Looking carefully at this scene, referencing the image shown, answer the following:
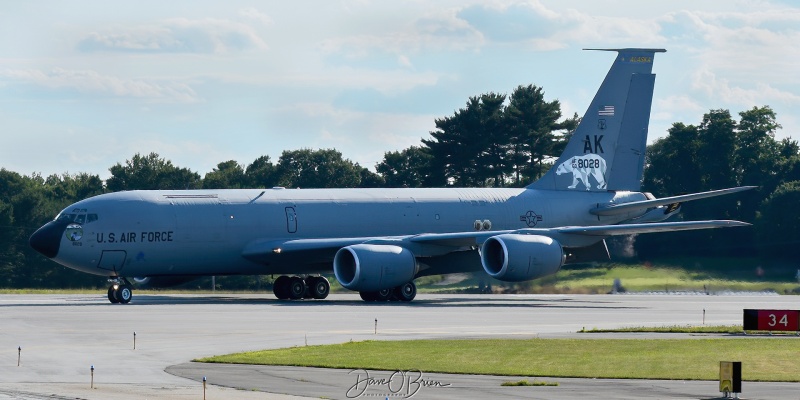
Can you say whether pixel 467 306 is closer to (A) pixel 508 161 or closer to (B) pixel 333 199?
(B) pixel 333 199

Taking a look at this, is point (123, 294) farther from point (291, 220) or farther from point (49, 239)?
point (291, 220)

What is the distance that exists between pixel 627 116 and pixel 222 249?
21194 millimetres

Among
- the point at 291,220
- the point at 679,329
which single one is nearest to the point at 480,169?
the point at 291,220

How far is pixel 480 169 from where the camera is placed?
10881cm

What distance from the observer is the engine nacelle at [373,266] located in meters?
50.3

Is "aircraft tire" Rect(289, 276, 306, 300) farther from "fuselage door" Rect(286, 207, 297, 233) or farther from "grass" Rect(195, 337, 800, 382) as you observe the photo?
"grass" Rect(195, 337, 800, 382)

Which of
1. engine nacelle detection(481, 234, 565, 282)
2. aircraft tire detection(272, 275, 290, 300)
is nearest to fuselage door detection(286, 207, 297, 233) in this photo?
aircraft tire detection(272, 275, 290, 300)

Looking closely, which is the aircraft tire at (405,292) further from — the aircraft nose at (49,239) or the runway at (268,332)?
the aircraft nose at (49,239)

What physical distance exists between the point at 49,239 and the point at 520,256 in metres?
17.6

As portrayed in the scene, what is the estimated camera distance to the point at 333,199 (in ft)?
184

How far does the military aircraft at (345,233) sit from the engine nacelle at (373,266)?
5 centimetres

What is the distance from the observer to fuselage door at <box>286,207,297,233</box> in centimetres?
5393

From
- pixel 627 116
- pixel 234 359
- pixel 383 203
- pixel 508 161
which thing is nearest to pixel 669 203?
pixel 627 116

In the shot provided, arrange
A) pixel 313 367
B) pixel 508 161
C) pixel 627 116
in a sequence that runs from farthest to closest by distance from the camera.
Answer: pixel 508 161 → pixel 627 116 → pixel 313 367
